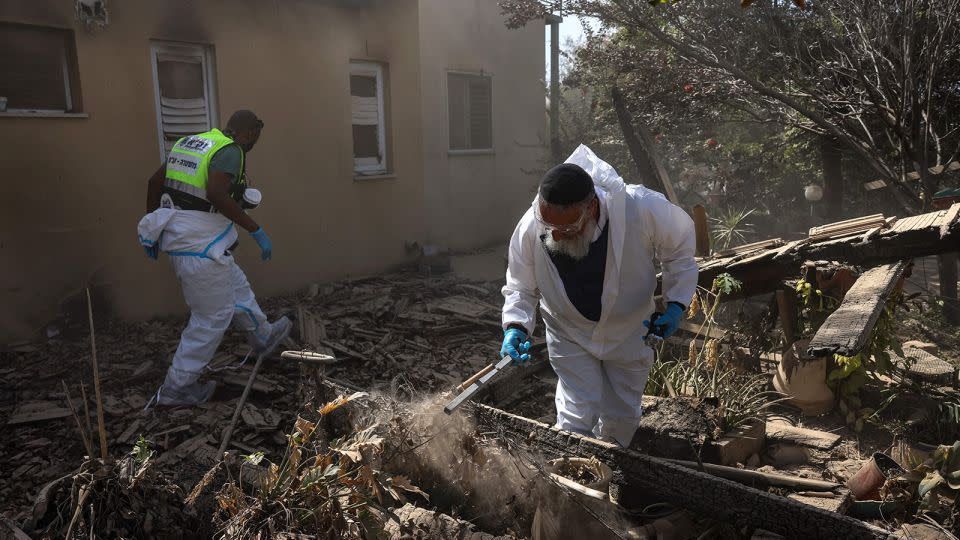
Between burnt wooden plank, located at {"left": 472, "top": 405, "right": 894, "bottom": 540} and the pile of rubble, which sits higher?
burnt wooden plank, located at {"left": 472, "top": 405, "right": 894, "bottom": 540}

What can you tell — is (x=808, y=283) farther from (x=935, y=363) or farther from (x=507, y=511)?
(x=507, y=511)

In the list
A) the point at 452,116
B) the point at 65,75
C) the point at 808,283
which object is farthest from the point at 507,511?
the point at 452,116

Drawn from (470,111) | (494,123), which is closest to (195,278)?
(470,111)

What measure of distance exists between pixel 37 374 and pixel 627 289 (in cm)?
513

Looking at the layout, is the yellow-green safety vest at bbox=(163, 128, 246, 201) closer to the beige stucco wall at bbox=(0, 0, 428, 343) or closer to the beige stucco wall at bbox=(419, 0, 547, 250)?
the beige stucco wall at bbox=(0, 0, 428, 343)

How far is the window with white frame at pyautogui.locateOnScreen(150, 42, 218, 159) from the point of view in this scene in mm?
7781

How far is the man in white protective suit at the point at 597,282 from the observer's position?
3.91 meters

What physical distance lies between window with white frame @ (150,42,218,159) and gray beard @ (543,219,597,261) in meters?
5.50

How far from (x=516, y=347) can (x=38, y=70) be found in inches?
224

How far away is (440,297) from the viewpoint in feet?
29.3

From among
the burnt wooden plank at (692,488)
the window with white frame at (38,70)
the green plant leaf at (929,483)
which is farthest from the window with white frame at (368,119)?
the green plant leaf at (929,483)

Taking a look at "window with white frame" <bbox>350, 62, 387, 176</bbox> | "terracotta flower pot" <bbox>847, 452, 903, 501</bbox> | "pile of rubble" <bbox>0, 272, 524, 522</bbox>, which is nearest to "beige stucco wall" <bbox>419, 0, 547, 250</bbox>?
"window with white frame" <bbox>350, 62, 387, 176</bbox>

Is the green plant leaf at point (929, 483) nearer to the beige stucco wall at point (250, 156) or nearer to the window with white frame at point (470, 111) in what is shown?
the beige stucco wall at point (250, 156)

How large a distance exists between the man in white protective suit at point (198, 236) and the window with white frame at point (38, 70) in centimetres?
215
